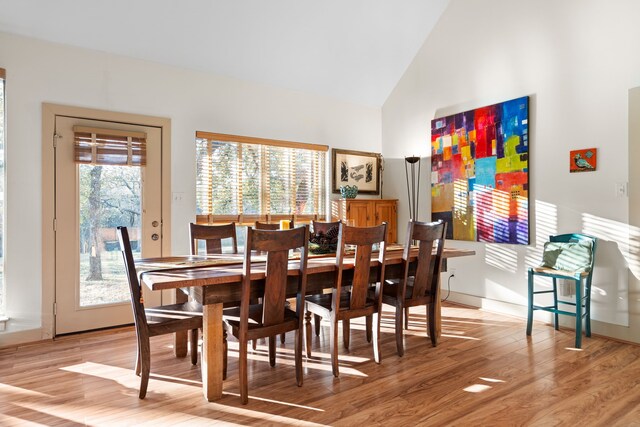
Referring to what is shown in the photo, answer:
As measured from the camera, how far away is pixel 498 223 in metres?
4.59

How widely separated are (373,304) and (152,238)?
97.1 inches

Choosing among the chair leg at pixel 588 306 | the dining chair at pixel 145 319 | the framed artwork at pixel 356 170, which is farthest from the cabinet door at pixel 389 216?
the dining chair at pixel 145 319

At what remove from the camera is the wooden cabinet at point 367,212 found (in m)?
5.45

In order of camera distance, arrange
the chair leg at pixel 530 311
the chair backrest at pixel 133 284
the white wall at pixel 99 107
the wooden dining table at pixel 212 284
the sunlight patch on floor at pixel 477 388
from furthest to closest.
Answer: the chair leg at pixel 530 311, the white wall at pixel 99 107, the sunlight patch on floor at pixel 477 388, the chair backrest at pixel 133 284, the wooden dining table at pixel 212 284

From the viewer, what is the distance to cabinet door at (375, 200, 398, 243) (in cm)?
570

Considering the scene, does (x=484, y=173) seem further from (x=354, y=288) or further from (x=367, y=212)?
(x=354, y=288)

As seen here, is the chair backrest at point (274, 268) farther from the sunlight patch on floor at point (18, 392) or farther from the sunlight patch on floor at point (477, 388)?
the sunlight patch on floor at point (18, 392)

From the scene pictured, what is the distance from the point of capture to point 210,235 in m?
3.59

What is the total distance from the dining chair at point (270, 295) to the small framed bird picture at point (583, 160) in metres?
2.94

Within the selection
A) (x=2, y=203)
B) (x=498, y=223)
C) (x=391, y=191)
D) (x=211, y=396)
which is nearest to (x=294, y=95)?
(x=391, y=191)

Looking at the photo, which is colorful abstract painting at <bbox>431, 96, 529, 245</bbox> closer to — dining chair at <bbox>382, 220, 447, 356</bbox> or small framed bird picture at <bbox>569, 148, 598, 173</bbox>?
small framed bird picture at <bbox>569, 148, 598, 173</bbox>

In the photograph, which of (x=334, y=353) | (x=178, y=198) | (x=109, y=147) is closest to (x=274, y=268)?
(x=334, y=353)

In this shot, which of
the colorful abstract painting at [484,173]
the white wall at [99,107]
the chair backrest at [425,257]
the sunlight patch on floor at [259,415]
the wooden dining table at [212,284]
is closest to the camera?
the sunlight patch on floor at [259,415]

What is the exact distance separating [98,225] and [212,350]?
2.24 m
